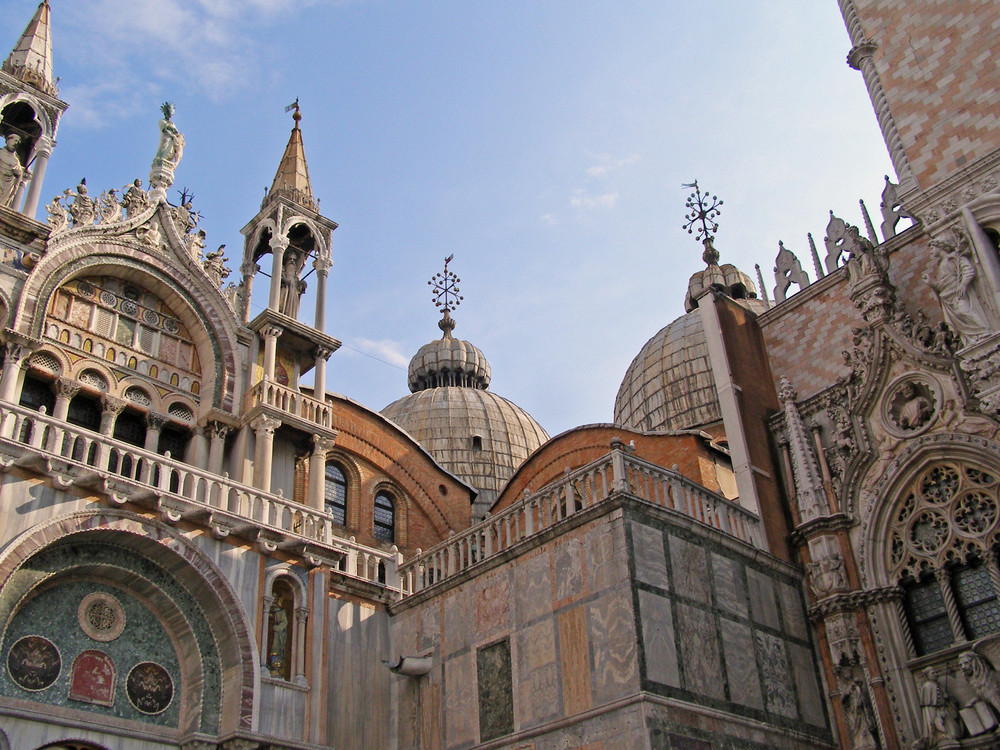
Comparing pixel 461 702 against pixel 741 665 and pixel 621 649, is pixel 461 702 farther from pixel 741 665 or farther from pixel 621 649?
pixel 741 665

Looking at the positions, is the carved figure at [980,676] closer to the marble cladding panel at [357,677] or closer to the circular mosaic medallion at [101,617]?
the marble cladding panel at [357,677]

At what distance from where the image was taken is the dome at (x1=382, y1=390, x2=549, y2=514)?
1475 inches

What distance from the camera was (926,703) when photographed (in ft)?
39.6

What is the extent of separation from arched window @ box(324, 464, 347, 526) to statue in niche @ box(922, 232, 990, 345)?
1432cm

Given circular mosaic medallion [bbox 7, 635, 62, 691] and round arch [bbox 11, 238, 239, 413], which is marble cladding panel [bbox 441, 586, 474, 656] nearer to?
circular mosaic medallion [bbox 7, 635, 62, 691]

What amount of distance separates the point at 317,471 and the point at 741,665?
24.8ft

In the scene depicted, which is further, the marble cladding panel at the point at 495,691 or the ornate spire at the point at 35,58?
the ornate spire at the point at 35,58

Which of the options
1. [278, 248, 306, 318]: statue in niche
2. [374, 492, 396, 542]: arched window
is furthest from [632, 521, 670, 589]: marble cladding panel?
[374, 492, 396, 542]: arched window

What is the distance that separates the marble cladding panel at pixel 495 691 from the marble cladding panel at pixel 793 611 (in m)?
3.83

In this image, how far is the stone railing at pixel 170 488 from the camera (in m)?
11.7

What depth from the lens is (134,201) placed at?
16.5 m

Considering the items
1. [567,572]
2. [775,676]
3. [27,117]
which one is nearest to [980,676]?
[775,676]

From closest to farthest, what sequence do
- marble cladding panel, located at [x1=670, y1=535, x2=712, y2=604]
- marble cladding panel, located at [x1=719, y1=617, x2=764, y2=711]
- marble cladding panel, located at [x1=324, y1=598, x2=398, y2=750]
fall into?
marble cladding panel, located at [x1=719, y1=617, x2=764, y2=711]
marble cladding panel, located at [x1=670, y1=535, x2=712, y2=604]
marble cladding panel, located at [x1=324, y1=598, x2=398, y2=750]

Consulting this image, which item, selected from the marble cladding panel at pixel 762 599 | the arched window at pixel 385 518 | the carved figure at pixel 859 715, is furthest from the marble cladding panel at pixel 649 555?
the arched window at pixel 385 518
